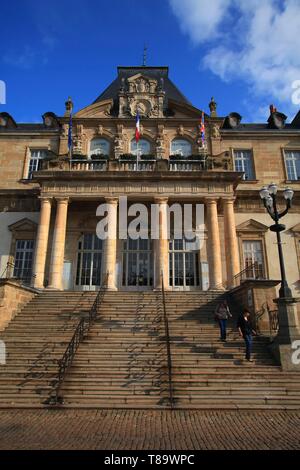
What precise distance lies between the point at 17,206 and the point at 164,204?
9.12 meters

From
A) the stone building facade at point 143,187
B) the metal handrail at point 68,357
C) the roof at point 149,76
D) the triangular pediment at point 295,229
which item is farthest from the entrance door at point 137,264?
the roof at point 149,76

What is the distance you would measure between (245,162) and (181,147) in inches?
171

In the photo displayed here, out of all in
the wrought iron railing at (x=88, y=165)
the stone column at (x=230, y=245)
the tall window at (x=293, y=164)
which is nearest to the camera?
the stone column at (x=230, y=245)

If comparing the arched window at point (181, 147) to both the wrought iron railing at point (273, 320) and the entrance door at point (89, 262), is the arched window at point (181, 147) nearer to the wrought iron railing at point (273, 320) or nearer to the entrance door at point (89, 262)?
the entrance door at point (89, 262)

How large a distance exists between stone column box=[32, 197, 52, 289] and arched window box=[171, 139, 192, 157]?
8597 millimetres

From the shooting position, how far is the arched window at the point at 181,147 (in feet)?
73.7

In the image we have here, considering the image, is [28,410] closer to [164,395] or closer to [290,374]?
[164,395]

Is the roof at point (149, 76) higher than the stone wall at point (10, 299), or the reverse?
the roof at point (149, 76)

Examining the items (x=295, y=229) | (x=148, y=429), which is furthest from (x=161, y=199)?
(x=148, y=429)

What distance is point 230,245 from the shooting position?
17.9m

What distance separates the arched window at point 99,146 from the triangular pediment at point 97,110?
5.52ft

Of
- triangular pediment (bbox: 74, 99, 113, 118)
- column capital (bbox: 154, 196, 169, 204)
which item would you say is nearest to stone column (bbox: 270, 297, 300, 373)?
column capital (bbox: 154, 196, 169, 204)

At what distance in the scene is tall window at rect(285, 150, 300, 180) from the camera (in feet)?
74.3
